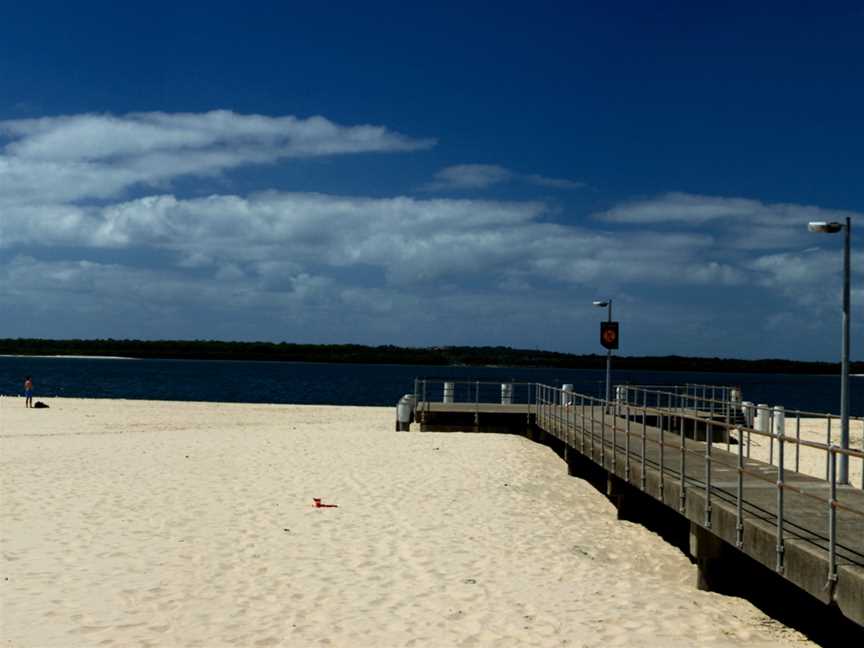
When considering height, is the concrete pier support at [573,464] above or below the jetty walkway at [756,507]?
below

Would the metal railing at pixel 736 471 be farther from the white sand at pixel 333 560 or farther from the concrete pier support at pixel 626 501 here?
the white sand at pixel 333 560

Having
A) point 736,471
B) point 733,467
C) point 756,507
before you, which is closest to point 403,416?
point 736,471

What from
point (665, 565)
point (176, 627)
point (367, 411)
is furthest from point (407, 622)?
point (367, 411)

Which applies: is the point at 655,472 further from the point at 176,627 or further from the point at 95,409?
the point at 95,409

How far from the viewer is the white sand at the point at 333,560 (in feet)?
24.9

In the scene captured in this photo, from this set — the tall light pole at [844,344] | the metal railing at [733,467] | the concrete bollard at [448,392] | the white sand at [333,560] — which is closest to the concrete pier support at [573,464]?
the metal railing at [733,467]

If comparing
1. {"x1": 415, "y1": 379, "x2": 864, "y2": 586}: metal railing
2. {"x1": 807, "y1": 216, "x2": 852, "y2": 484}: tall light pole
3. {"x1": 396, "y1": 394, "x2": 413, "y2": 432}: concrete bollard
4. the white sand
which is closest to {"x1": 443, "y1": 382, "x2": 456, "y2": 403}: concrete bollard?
{"x1": 396, "y1": 394, "x2": 413, "y2": 432}: concrete bollard

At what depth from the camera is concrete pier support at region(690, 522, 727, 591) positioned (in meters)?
9.08

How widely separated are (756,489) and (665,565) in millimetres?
1596

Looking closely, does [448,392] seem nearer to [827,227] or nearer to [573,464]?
[573,464]

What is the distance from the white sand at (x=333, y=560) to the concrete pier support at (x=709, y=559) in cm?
20

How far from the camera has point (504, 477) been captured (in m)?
16.4

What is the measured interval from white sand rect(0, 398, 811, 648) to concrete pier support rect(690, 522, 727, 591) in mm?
203

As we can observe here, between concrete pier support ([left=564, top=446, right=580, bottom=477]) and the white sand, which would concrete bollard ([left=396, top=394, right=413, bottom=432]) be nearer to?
the white sand
